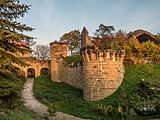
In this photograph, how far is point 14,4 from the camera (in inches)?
194

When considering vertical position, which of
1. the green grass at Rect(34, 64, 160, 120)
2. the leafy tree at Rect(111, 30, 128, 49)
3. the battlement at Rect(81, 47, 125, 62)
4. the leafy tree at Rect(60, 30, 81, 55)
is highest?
the leafy tree at Rect(60, 30, 81, 55)

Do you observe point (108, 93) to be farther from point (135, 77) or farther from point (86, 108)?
point (135, 77)

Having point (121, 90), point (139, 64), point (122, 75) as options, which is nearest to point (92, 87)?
point (121, 90)

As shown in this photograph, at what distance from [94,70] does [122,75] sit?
8.96 ft

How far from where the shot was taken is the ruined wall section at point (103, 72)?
368 inches

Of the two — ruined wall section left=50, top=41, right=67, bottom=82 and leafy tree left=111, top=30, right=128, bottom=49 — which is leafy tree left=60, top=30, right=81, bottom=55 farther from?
leafy tree left=111, top=30, right=128, bottom=49

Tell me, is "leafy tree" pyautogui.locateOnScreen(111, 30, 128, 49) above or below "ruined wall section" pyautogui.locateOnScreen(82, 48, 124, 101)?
above

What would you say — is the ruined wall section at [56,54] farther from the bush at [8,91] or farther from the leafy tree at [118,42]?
the bush at [8,91]

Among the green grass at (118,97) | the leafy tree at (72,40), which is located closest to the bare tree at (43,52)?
the leafy tree at (72,40)

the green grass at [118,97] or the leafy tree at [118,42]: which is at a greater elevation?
the leafy tree at [118,42]

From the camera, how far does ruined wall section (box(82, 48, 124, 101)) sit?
9.34 meters

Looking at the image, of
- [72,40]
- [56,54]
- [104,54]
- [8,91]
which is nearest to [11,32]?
[8,91]

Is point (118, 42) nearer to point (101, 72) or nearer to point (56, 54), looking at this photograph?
point (101, 72)

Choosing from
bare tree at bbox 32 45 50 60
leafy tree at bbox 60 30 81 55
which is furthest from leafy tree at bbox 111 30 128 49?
bare tree at bbox 32 45 50 60
